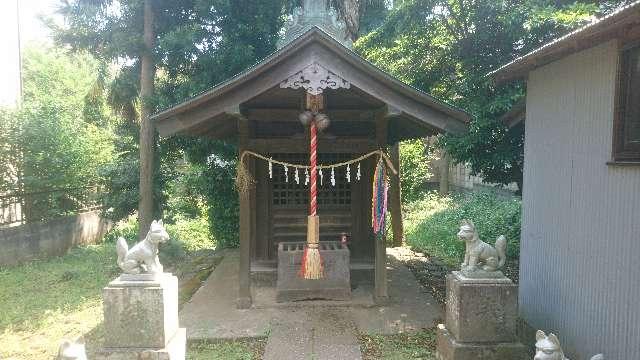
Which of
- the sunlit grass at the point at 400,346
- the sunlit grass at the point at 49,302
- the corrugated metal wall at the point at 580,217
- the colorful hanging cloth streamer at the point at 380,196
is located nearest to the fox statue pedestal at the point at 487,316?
the sunlit grass at the point at 400,346

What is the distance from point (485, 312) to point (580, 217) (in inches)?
68.3

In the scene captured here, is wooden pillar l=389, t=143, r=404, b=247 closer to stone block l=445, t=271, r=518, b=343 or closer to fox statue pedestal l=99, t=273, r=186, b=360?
stone block l=445, t=271, r=518, b=343

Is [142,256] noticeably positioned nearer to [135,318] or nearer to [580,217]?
[135,318]

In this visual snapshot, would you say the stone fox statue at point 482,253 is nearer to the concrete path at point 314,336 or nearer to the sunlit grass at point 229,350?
the concrete path at point 314,336

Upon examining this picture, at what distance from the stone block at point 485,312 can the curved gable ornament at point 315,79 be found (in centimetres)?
329

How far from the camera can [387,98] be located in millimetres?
6621

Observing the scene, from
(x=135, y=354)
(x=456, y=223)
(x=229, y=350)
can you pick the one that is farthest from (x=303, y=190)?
(x=456, y=223)

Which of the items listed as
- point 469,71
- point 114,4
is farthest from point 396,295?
point 114,4

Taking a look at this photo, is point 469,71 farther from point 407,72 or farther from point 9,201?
point 9,201

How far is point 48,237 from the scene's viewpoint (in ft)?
39.5

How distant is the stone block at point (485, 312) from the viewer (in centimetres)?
525

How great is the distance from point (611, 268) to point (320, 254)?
421 centimetres

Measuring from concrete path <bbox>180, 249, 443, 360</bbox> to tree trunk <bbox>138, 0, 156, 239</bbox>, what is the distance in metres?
3.76

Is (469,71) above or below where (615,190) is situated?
above
